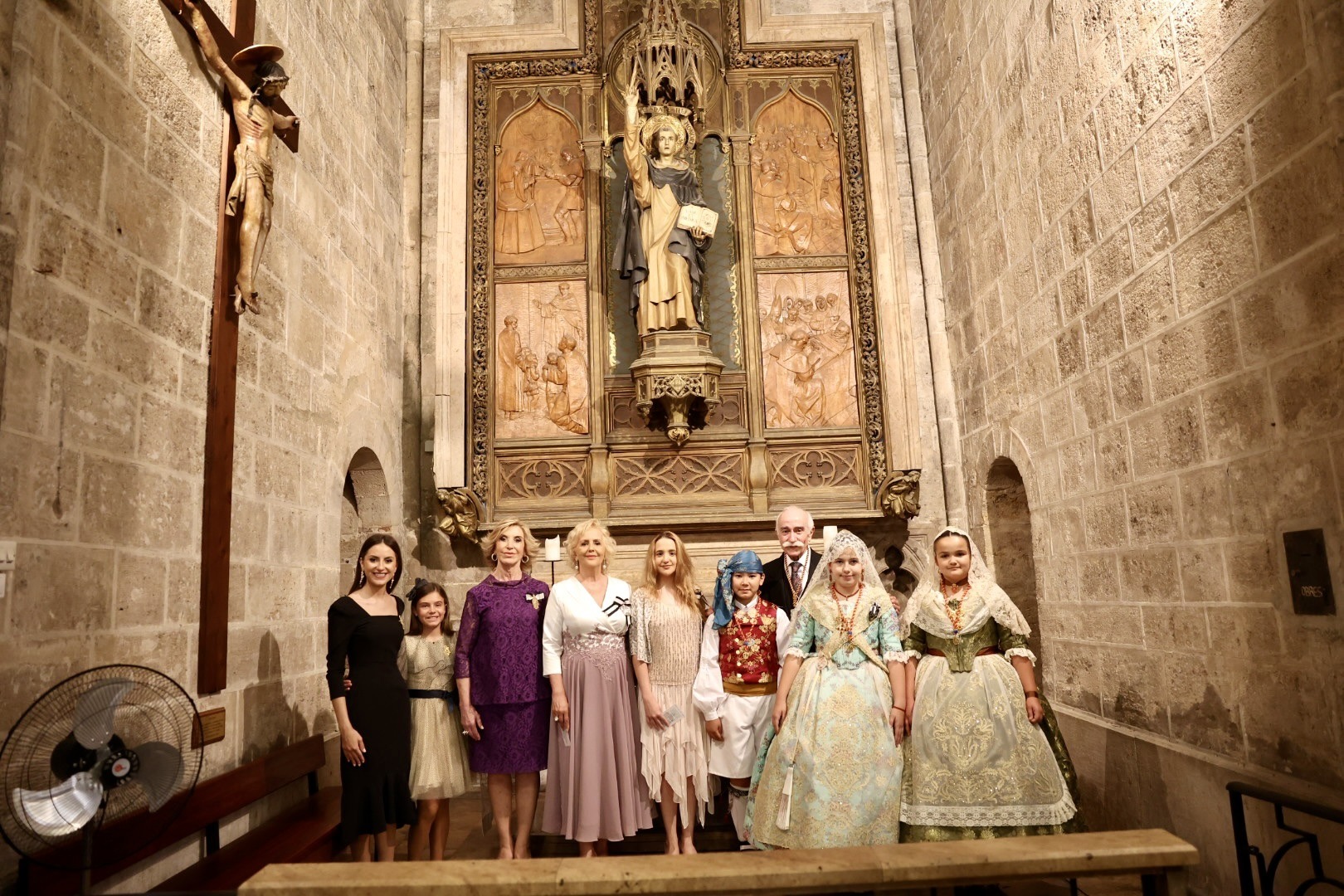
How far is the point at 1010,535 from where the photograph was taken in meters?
7.00

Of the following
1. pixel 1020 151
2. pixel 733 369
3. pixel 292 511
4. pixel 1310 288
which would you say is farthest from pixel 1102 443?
pixel 292 511

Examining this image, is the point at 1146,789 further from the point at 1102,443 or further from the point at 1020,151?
the point at 1020,151

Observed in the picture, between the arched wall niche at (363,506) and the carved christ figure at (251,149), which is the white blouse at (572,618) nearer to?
the carved christ figure at (251,149)

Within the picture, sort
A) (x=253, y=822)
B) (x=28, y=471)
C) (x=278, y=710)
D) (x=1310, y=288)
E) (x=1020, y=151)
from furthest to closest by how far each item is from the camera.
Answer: (x=1020, y=151) < (x=278, y=710) < (x=253, y=822) < (x=1310, y=288) < (x=28, y=471)

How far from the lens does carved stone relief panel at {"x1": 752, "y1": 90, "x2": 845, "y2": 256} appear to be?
27.8ft

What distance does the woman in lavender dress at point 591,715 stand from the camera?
4.29 metres

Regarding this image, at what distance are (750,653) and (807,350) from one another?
4347 millimetres

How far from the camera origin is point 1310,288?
11.1ft

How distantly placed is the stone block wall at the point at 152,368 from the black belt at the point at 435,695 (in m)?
0.90

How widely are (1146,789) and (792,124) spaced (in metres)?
6.46

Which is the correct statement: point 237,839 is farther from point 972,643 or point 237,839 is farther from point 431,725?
point 972,643

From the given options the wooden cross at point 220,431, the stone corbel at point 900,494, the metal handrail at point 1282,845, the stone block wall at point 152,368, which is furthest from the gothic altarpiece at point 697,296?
the metal handrail at point 1282,845

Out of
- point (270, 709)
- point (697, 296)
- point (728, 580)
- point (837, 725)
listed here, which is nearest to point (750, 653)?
point (728, 580)

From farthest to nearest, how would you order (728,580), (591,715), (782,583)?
1. (782,583)
2. (728,580)
3. (591,715)
